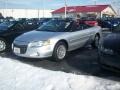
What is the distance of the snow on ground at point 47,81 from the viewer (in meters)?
5.26

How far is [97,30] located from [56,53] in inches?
131

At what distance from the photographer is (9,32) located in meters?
11.1

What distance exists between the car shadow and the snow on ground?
0.75 meters

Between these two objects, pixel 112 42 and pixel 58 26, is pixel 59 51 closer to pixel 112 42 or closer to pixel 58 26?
pixel 58 26

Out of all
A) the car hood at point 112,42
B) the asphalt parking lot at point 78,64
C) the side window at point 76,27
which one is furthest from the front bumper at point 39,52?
the car hood at point 112,42

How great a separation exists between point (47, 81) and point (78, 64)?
241 centimetres

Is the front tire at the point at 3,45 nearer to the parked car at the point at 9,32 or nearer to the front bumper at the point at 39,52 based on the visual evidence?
the parked car at the point at 9,32

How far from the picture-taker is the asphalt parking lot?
674 cm

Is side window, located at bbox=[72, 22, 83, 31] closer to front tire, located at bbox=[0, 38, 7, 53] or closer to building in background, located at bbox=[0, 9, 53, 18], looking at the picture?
front tire, located at bbox=[0, 38, 7, 53]

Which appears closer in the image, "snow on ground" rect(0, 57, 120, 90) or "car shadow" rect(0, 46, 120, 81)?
"snow on ground" rect(0, 57, 120, 90)

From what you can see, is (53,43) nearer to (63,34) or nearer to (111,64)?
(63,34)

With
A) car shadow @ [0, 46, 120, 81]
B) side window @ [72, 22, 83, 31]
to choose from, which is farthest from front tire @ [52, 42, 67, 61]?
side window @ [72, 22, 83, 31]

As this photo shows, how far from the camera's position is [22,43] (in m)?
8.23

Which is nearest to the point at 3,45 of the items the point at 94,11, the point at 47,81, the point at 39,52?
the point at 39,52
